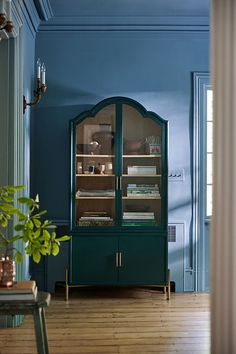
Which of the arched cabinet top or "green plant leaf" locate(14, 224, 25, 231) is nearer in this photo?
"green plant leaf" locate(14, 224, 25, 231)

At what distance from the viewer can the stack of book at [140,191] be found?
489cm

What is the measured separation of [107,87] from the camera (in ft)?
17.1

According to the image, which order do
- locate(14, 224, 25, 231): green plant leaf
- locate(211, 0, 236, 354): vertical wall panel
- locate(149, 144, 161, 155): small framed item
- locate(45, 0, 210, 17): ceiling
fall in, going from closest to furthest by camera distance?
locate(211, 0, 236, 354): vertical wall panel
locate(14, 224, 25, 231): green plant leaf
locate(45, 0, 210, 17): ceiling
locate(149, 144, 161, 155): small framed item

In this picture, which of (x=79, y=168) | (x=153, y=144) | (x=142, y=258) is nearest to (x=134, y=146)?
(x=153, y=144)

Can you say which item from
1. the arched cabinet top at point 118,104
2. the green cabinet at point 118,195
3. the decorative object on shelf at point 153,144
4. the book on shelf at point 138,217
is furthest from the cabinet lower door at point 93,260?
the arched cabinet top at point 118,104

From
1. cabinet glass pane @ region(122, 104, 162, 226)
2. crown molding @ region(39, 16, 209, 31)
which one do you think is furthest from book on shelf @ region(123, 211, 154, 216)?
crown molding @ region(39, 16, 209, 31)

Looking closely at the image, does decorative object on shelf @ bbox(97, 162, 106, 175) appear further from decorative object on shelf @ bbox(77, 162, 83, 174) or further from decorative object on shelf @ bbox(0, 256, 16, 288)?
decorative object on shelf @ bbox(0, 256, 16, 288)

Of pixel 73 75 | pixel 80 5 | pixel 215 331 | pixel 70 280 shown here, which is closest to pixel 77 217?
pixel 70 280

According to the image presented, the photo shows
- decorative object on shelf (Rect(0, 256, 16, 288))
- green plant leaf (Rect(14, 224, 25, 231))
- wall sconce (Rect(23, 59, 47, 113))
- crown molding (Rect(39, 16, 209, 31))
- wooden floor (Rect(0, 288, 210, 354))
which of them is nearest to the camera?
green plant leaf (Rect(14, 224, 25, 231))

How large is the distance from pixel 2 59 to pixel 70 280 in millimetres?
2187

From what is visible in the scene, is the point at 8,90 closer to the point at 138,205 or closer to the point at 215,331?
the point at 138,205

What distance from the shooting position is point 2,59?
12.6 feet

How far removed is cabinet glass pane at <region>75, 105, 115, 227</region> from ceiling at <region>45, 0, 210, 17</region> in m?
1.00

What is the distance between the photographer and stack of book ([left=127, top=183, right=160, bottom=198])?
16.1ft
